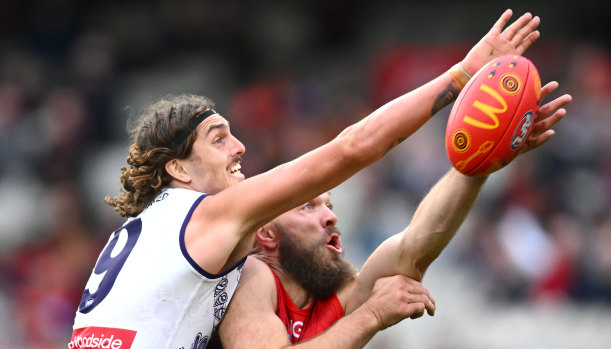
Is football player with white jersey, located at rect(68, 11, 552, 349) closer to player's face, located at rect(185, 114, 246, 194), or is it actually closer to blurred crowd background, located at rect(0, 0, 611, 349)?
player's face, located at rect(185, 114, 246, 194)

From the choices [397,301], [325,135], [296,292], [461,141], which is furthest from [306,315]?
[325,135]

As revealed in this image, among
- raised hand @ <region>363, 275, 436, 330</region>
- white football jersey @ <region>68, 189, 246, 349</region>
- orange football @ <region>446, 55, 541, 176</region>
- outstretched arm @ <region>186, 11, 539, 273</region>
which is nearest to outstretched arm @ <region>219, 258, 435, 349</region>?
raised hand @ <region>363, 275, 436, 330</region>

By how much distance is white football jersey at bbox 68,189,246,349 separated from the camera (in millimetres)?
4211

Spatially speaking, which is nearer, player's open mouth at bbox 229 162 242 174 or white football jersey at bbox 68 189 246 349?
white football jersey at bbox 68 189 246 349

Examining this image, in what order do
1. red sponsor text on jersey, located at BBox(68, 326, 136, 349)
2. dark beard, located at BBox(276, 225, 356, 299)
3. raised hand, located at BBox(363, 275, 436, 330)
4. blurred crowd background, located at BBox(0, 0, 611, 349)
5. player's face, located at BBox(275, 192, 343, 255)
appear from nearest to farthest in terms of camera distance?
red sponsor text on jersey, located at BBox(68, 326, 136, 349)
raised hand, located at BBox(363, 275, 436, 330)
dark beard, located at BBox(276, 225, 356, 299)
player's face, located at BBox(275, 192, 343, 255)
blurred crowd background, located at BBox(0, 0, 611, 349)

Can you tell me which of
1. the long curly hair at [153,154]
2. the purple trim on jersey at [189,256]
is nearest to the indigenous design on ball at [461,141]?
the purple trim on jersey at [189,256]

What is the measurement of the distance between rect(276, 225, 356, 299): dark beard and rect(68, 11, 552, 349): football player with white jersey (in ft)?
1.92

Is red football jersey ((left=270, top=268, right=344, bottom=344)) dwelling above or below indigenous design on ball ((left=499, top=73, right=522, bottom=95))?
below

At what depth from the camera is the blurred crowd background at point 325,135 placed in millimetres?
8961

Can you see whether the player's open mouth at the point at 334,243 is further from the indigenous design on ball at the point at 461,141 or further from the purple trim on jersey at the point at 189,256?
the indigenous design on ball at the point at 461,141

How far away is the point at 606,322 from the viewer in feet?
27.7

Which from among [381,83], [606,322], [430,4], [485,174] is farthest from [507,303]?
[430,4]

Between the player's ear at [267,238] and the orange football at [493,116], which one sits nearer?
the orange football at [493,116]

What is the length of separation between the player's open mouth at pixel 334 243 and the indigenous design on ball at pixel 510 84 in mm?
1601
